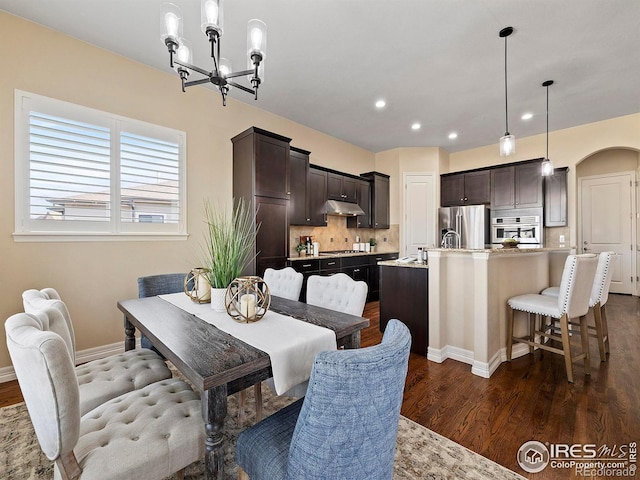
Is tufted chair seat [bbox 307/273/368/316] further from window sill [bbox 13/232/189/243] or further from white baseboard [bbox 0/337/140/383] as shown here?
white baseboard [bbox 0/337/140/383]

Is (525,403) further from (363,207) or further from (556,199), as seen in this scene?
(556,199)

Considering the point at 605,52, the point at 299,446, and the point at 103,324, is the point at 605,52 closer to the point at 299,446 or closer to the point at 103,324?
the point at 299,446

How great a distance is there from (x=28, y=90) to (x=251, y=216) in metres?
2.23

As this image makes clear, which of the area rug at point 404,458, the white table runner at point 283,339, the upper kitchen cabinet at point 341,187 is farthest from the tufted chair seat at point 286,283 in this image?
the upper kitchen cabinet at point 341,187

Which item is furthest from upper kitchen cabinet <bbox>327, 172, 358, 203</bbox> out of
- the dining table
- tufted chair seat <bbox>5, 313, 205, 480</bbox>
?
tufted chair seat <bbox>5, 313, 205, 480</bbox>

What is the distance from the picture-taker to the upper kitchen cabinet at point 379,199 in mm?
5832

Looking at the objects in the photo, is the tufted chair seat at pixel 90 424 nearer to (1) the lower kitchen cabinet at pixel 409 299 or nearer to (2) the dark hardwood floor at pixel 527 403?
(2) the dark hardwood floor at pixel 527 403

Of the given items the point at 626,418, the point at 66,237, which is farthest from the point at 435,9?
the point at 66,237

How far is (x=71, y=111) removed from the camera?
8.77 feet

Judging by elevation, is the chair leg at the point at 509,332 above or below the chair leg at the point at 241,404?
above

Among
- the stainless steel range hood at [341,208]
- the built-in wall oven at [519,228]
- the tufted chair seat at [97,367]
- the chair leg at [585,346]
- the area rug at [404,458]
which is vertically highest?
the stainless steel range hood at [341,208]

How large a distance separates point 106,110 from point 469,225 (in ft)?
19.0

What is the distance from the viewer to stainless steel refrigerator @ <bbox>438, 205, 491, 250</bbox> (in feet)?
17.9

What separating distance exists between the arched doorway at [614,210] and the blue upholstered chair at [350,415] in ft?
22.5
